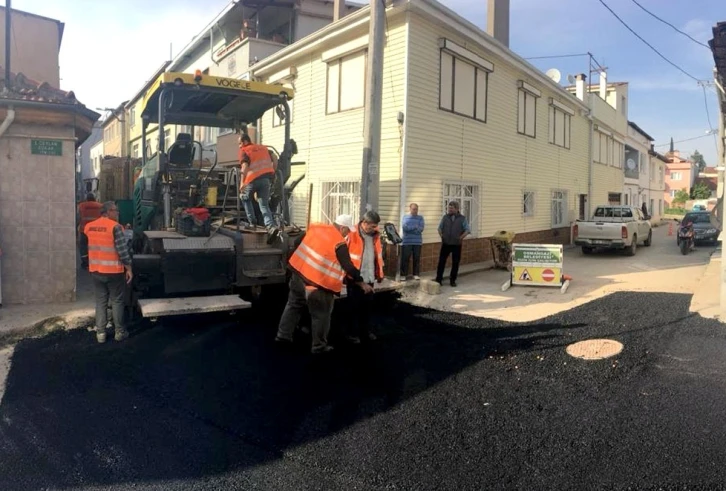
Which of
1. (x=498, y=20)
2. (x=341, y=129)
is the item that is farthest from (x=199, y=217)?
(x=498, y=20)

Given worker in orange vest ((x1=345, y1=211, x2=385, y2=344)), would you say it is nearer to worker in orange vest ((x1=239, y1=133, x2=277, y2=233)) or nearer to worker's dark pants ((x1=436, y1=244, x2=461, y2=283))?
worker in orange vest ((x1=239, y1=133, x2=277, y2=233))

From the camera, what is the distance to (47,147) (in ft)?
26.1

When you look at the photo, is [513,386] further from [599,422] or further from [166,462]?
[166,462]

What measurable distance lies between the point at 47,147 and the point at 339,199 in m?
6.83

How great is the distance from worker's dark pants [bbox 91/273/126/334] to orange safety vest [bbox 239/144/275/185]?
2087mm

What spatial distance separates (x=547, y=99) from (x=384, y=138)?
8886 millimetres

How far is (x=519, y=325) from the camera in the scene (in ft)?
24.7

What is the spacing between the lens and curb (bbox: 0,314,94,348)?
666 cm

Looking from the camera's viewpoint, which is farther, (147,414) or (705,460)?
(147,414)

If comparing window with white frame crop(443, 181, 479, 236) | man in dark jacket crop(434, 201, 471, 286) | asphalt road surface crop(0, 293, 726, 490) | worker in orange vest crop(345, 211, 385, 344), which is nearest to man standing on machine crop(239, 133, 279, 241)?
worker in orange vest crop(345, 211, 385, 344)

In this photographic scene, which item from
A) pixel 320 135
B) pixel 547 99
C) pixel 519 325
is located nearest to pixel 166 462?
pixel 519 325

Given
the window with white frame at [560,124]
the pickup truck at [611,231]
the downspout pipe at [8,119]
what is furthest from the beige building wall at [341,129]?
the window with white frame at [560,124]

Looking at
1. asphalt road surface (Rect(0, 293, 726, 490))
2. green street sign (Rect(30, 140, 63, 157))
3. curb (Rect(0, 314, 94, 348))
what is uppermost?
green street sign (Rect(30, 140, 63, 157))

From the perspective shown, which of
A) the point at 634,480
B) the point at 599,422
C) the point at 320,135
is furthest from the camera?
the point at 320,135
